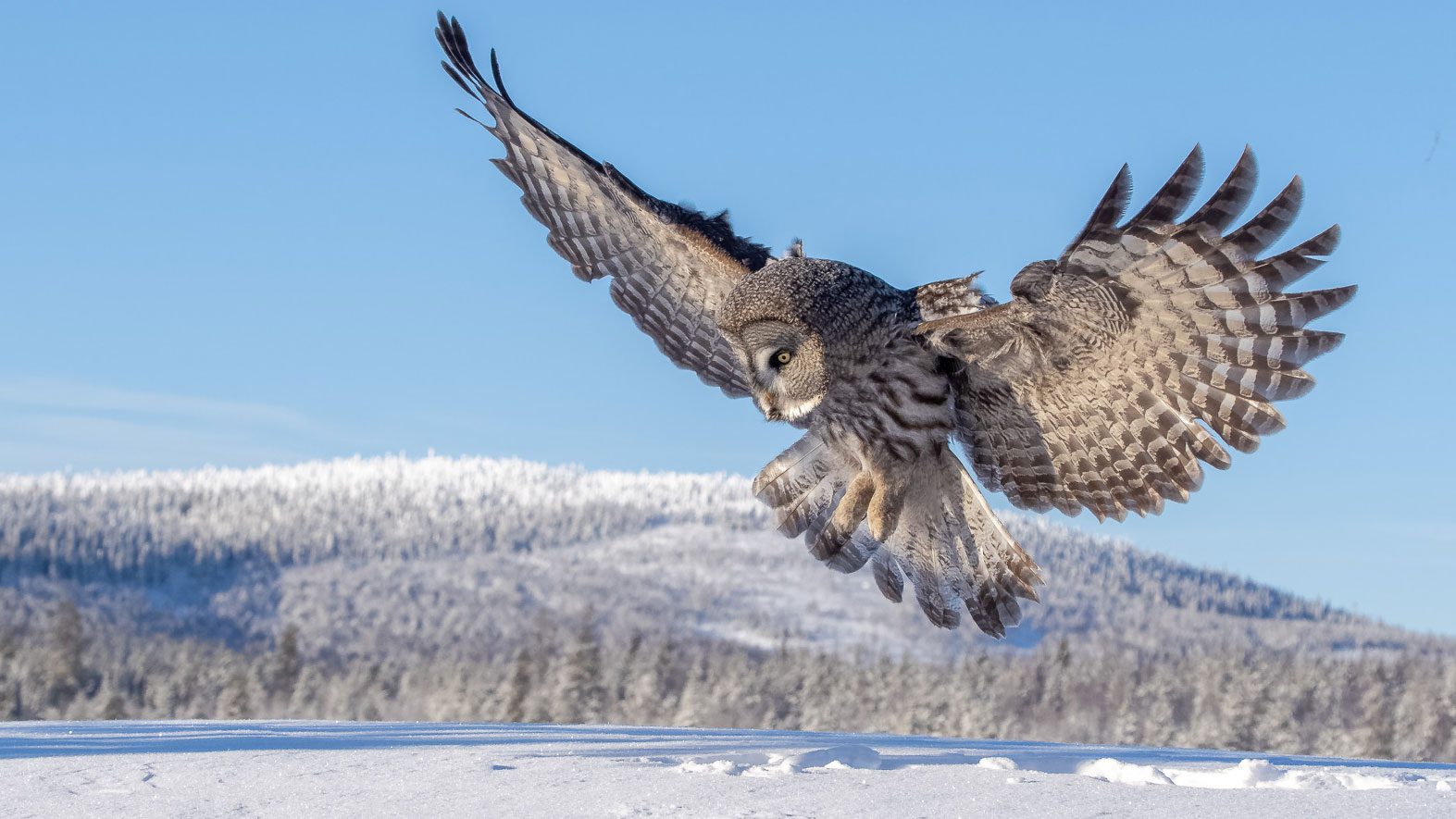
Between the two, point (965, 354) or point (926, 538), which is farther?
point (926, 538)

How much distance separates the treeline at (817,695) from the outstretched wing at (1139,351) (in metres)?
44.7

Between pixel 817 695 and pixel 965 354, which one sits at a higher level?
pixel 965 354

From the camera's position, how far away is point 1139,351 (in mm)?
7238

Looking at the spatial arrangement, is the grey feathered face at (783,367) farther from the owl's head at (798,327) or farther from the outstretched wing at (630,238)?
the outstretched wing at (630,238)

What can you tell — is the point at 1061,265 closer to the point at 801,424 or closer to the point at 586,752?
the point at 801,424

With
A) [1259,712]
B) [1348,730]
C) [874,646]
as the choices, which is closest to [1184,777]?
[1259,712]

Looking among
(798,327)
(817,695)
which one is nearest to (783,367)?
(798,327)

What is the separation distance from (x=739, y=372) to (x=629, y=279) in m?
1.15

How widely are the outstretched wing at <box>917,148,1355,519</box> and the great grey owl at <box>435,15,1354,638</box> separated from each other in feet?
0.04

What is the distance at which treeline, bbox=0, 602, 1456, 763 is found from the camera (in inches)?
2205

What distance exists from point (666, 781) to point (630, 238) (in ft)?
13.8

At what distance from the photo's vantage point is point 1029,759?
25.0 ft

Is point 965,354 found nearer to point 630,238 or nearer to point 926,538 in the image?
point 926,538

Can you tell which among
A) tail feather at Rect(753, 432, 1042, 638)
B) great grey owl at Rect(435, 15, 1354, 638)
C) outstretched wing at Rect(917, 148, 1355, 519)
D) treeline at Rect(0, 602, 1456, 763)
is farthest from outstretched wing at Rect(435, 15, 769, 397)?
treeline at Rect(0, 602, 1456, 763)
